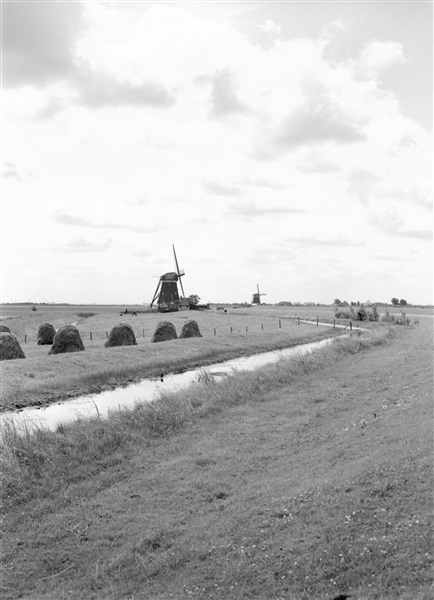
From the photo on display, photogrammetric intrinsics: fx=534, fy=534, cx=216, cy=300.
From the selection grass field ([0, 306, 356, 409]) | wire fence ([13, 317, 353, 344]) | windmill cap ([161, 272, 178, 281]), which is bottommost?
grass field ([0, 306, 356, 409])

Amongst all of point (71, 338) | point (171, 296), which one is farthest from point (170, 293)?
point (71, 338)

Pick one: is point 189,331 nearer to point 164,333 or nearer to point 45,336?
point 164,333

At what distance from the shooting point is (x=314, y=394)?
2377 cm

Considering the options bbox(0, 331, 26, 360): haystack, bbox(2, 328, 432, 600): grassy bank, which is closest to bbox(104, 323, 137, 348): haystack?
bbox(0, 331, 26, 360): haystack

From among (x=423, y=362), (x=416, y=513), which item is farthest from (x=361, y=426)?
(x=423, y=362)

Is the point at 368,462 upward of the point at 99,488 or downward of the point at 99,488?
upward

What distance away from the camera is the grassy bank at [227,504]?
334 inches

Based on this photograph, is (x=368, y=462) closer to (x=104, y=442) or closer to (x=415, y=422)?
(x=415, y=422)

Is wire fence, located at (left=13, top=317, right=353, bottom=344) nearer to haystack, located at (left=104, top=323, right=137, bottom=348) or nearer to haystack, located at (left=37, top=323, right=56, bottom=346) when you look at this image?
haystack, located at (left=37, top=323, right=56, bottom=346)

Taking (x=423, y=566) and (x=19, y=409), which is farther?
(x=19, y=409)

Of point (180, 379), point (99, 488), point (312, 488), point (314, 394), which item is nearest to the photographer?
point (312, 488)

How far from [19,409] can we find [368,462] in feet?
59.0

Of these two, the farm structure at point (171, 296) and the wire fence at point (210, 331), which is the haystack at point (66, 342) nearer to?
the wire fence at point (210, 331)

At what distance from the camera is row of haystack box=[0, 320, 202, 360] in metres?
→ 35.1
